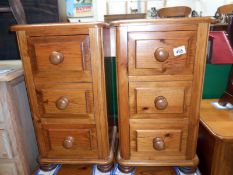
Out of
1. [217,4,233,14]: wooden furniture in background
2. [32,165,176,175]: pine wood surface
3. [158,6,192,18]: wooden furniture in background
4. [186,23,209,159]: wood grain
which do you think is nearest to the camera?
[186,23,209,159]: wood grain

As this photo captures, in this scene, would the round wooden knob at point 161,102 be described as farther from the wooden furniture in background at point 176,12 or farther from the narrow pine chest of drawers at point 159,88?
the wooden furniture in background at point 176,12

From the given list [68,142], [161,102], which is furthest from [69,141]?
[161,102]

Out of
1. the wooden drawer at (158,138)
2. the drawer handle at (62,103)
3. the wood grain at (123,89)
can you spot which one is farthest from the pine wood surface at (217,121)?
the drawer handle at (62,103)

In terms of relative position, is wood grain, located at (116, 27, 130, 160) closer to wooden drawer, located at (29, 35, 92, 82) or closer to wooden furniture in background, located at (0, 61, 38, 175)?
wooden drawer, located at (29, 35, 92, 82)

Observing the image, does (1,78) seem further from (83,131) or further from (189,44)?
(189,44)

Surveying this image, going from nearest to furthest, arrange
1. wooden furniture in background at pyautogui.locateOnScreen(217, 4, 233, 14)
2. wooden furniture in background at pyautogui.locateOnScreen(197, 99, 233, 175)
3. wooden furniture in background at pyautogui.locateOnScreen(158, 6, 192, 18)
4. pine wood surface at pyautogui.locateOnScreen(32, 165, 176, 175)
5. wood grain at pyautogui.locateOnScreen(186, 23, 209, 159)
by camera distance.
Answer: wood grain at pyautogui.locateOnScreen(186, 23, 209, 159), wooden furniture in background at pyautogui.locateOnScreen(197, 99, 233, 175), pine wood surface at pyautogui.locateOnScreen(32, 165, 176, 175), wooden furniture in background at pyautogui.locateOnScreen(217, 4, 233, 14), wooden furniture in background at pyautogui.locateOnScreen(158, 6, 192, 18)

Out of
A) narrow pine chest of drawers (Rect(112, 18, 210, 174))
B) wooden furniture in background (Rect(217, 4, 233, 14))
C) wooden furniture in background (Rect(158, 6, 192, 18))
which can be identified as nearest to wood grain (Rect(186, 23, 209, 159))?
narrow pine chest of drawers (Rect(112, 18, 210, 174))

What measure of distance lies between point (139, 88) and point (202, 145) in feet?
1.53

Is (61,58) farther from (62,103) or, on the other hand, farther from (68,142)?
(68,142)

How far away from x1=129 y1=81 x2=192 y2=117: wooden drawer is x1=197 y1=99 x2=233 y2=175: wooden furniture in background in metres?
0.18

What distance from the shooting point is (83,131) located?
80 centimetres

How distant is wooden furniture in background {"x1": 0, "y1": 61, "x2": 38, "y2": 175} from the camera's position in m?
0.74

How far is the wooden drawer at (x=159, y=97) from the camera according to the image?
2.33 ft

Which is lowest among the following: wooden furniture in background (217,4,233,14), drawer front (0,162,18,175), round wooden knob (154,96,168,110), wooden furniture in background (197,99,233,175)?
drawer front (0,162,18,175)
